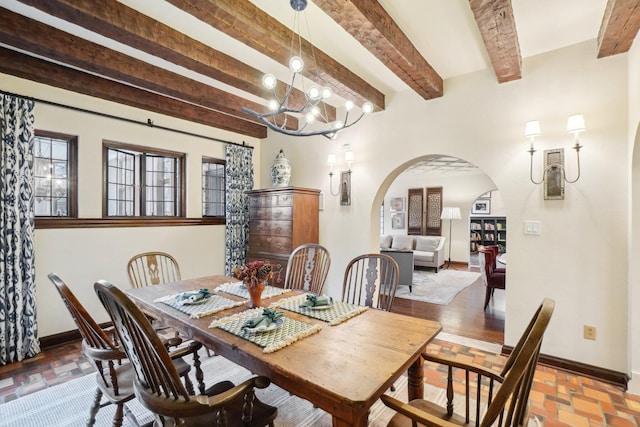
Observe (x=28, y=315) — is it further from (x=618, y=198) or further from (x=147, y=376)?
(x=618, y=198)

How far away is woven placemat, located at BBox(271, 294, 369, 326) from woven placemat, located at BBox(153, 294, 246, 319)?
0.32 m

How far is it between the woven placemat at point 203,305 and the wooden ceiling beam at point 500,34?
239 cm

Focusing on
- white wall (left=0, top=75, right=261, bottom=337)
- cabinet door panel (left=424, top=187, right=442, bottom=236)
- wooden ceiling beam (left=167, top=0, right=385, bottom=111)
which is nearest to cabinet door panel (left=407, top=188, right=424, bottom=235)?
cabinet door panel (left=424, top=187, right=442, bottom=236)

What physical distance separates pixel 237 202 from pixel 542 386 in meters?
3.99

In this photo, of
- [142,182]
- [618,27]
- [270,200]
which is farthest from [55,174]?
[618,27]

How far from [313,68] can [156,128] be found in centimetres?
230

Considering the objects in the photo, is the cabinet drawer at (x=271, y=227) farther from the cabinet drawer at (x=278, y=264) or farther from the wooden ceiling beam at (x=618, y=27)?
the wooden ceiling beam at (x=618, y=27)

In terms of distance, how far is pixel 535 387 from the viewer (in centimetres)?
238

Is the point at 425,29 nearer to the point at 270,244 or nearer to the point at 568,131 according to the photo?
the point at 568,131

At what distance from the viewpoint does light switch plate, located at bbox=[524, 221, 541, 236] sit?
9.03 ft

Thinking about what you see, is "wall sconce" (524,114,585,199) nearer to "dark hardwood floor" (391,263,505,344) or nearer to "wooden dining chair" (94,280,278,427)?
"dark hardwood floor" (391,263,505,344)

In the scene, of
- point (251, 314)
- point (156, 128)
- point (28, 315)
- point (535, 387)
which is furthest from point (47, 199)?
point (535, 387)

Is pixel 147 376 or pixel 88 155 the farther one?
pixel 88 155

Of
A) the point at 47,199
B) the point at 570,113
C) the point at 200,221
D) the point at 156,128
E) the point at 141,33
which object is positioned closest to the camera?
the point at 141,33
